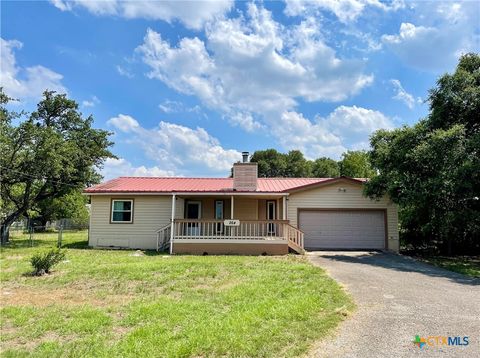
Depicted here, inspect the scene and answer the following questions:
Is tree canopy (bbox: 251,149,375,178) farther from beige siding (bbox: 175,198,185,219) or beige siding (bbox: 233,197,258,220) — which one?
beige siding (bbox: 175,198,185,219)

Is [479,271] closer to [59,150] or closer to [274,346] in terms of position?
[274,346]

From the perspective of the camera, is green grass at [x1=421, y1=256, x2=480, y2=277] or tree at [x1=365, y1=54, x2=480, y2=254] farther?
tree at [x1=365, y1=54, x2=480, y2=254]

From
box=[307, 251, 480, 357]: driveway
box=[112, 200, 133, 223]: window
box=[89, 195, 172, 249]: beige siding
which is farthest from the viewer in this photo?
box=[112, 200, 133, 223]: window

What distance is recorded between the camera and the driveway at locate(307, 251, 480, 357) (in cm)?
444

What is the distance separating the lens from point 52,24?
11883mm

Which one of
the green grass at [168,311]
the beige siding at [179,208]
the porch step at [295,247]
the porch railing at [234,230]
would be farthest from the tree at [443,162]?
the beige siding at [179,208]

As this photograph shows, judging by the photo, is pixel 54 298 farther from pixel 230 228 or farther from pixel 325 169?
pixel 325 169

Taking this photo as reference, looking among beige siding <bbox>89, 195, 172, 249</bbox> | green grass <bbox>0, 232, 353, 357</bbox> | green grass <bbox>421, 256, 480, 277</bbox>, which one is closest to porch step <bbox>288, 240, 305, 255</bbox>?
green grass <bbox>0, 232, 353, 357</bbox>

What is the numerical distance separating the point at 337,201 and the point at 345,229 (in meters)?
1.36

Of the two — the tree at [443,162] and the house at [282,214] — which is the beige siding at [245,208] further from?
the tree at [443,162]

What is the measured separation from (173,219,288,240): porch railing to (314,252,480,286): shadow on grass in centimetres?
221

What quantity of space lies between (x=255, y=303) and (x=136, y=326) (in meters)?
2.10

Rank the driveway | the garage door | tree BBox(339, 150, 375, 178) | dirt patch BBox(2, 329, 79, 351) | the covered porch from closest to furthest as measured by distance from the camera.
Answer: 1. the driveway
2. dirt patch BBox(2, 329, 79, 351)
3. the covered porch
4. the garage door
5. tree BBox(339, 150, 375, 178)

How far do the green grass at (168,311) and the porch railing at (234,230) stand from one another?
420cm
